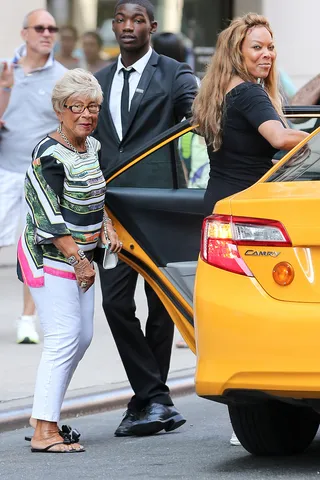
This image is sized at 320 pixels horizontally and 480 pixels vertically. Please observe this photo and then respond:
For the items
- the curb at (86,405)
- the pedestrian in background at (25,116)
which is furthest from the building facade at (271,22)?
the curb at (86,405)

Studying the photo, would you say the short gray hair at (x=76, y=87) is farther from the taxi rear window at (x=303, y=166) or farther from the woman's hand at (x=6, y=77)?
the woman's hand at (x=6, y=77)

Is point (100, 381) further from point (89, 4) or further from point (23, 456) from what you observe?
point (89, 4)

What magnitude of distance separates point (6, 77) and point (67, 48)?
5.39 metres

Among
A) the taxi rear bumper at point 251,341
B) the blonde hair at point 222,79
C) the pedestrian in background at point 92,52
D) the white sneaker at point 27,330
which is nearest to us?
the taxi rear bumper at point 251,341

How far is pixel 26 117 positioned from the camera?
31.1ft

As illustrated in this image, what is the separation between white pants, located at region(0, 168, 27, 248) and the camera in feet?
31.0

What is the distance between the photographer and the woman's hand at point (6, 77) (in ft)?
30.1

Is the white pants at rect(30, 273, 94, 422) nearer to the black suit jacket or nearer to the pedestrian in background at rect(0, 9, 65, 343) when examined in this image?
the black suit jacket

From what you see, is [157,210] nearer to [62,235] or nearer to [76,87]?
[62,235]

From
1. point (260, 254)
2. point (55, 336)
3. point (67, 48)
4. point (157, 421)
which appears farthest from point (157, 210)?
point (67, 48)

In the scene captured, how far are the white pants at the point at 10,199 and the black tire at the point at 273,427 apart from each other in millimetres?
3984

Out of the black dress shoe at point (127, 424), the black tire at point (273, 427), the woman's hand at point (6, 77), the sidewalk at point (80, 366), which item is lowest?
the sidewalk at point (80, 366)

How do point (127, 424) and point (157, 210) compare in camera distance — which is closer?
point (157, 210)

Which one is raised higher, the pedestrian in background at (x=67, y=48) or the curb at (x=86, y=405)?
the pedestrian in background at (x=67, y=48)
